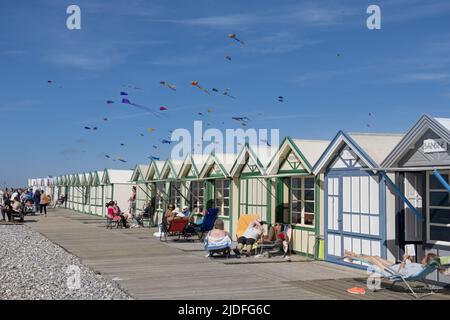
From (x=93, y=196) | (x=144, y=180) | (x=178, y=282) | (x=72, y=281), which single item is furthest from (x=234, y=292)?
(x=93, y=196)

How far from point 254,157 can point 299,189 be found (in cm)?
190

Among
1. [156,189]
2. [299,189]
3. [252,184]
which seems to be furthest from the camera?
[156,189]

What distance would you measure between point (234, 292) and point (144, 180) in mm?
14904

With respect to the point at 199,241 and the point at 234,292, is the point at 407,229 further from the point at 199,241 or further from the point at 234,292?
the point at 199,241

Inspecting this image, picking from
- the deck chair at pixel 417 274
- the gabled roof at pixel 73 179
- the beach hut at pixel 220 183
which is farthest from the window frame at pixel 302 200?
the gabled roof at pixel 73 179

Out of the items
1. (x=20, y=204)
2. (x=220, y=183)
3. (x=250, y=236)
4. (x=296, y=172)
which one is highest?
(x=296, y=172)

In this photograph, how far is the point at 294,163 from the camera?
12.2 m

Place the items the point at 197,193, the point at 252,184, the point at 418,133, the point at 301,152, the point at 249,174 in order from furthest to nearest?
the point at 197,193 → the point at 249,174 → the point at 252,184 → the point at 301,152 → the point at 418,133

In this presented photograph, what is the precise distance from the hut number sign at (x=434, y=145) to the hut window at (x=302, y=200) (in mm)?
3781

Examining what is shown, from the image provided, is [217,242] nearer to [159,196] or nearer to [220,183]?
[220,183]

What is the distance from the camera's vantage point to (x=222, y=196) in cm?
1627

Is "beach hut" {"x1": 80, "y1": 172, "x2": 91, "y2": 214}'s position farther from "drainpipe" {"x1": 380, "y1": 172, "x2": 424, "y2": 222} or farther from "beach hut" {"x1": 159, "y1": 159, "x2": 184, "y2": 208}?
"drainpipe" {"x1": 380, "y1": 172, "x2": 424, "y2": 222}

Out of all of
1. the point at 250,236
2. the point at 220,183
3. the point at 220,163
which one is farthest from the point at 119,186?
the point at 250,236
